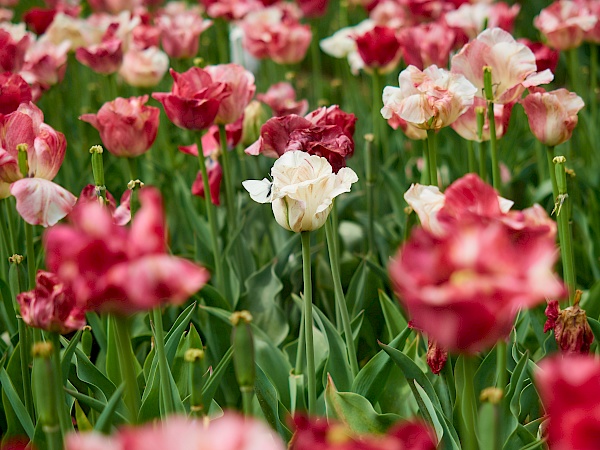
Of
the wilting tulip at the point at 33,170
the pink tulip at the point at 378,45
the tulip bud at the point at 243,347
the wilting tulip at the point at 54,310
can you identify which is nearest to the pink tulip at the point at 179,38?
the pink tulip at the point at 378,45

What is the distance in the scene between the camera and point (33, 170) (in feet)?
4.39

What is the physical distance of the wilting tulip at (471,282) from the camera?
66 centimetres

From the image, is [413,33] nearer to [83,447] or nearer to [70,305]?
[70,305]

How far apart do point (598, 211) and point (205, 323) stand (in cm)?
107

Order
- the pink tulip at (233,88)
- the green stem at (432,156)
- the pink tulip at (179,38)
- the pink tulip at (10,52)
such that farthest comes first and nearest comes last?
1. the pink tulip at (179,38)
2. the pink tulip at (10,52)
3. the pink tulip at (233,88)
4. the green stem at (432,156)

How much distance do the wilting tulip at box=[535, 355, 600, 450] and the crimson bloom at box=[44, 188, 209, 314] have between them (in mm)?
301

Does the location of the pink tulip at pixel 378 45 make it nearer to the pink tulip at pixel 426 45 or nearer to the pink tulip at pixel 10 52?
the pink tulip at pixel 426 45

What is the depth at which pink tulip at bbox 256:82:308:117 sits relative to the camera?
2.07m

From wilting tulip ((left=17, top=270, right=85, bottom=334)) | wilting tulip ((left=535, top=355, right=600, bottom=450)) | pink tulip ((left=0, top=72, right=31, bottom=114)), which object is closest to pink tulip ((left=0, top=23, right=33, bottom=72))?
pink tulip ((left=0, top=72, right=31, bottom=114))

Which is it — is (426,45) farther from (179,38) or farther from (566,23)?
(179,38)

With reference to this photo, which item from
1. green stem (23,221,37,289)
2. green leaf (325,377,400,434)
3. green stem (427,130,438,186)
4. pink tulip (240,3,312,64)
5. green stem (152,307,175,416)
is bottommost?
green leaf (325,377,400,434)

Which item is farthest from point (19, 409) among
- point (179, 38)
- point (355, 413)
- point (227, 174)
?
point (179, 38)

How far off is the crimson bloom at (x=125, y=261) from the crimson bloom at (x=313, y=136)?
632 millimetres

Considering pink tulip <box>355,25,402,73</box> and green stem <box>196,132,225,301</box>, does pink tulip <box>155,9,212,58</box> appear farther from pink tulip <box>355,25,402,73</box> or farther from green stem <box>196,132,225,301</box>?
green stem <box>196,132,225,301</box>
